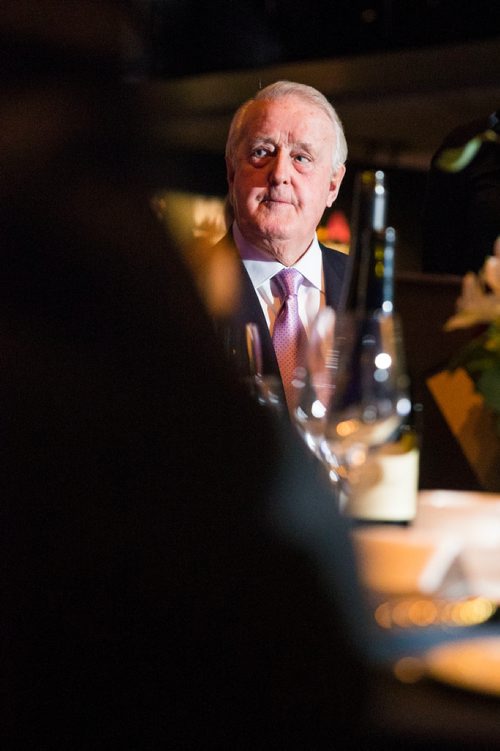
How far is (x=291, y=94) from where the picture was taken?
167 cm

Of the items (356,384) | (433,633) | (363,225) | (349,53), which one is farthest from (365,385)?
(349,53)

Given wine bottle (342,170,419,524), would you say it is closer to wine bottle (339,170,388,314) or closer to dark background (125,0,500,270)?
wine bottle (339,170,388,314)

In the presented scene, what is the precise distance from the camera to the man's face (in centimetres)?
164

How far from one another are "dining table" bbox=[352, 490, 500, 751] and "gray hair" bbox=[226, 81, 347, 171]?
1.02 meters

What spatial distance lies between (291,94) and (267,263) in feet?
1.01

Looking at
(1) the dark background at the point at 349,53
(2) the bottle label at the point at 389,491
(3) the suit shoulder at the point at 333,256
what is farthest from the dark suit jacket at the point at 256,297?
(1) the dark background at the point at 349,53

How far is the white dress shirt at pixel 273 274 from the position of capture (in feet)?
5.03

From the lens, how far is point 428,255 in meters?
2.22

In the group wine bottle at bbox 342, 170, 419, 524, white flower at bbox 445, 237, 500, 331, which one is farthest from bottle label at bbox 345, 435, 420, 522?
white flower at bbox 445, 237, 500, 331

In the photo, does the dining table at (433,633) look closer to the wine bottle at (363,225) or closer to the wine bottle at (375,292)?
the wine bottle at (375,292)

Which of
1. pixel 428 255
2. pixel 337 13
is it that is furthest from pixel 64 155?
pixel 337 13

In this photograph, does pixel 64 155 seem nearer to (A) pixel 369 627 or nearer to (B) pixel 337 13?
(A) pixel 369 627

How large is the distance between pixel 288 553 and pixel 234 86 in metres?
5.77

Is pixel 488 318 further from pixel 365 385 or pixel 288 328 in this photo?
pixel 288 328
